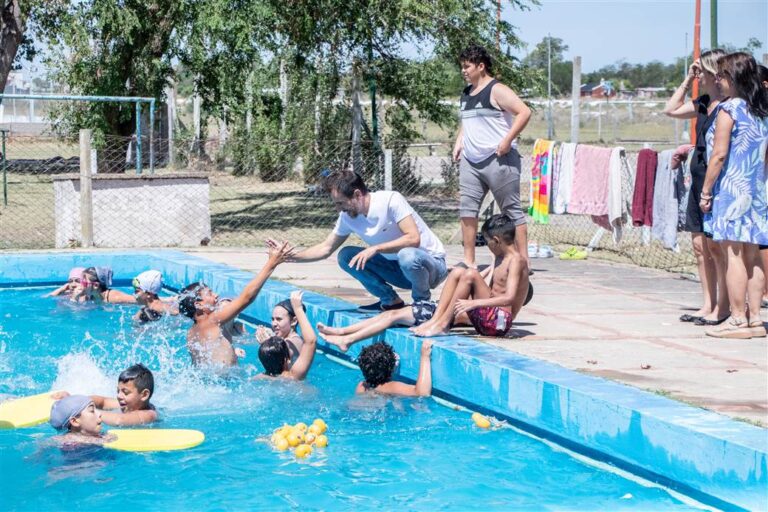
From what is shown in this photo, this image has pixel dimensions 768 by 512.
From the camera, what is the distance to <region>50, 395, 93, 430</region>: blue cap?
20.0ft

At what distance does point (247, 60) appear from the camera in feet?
53.7

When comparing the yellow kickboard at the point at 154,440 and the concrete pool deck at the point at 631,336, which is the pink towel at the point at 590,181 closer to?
the concrete pool deck at the point at 631,336

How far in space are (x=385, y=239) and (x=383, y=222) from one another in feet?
0.64

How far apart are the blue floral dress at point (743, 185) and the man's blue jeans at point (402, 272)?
2.02 meters

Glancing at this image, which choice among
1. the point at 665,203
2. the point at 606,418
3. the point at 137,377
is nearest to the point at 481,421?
the point at 606,418

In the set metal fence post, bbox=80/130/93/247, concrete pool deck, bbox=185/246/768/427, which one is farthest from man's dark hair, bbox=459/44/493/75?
metal fence post, bbox=80/130/93/247

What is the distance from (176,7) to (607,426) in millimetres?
11830

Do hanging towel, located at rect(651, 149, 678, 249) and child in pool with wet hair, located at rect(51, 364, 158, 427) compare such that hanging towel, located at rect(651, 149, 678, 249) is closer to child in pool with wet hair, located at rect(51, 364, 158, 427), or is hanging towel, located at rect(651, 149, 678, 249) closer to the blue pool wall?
the blue pool wall

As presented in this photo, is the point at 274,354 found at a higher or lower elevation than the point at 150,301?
lower

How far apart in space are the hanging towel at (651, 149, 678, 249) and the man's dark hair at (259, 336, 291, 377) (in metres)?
5.47

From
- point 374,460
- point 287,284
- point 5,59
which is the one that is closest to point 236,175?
point 5,59

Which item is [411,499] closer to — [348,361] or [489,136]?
[348,361]

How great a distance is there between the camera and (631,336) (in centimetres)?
760

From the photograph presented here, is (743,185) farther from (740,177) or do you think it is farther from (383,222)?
(383,222)
